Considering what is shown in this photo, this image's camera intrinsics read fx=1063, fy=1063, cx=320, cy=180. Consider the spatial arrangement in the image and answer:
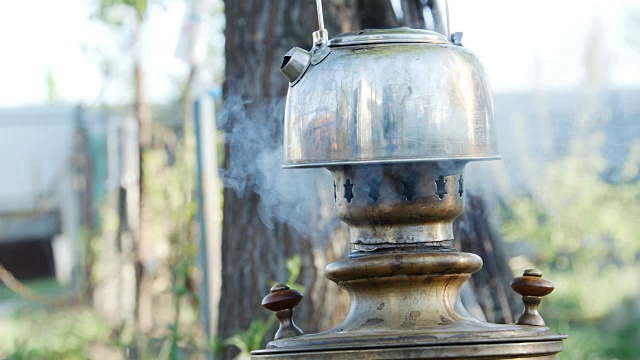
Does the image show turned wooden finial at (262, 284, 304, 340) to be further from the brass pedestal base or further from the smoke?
the smoke

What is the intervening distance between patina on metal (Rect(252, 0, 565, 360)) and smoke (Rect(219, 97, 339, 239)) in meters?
0.93

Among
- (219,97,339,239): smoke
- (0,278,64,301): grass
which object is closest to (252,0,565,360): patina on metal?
(219,97,339,239): smoke

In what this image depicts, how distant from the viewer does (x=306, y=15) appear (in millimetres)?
4234

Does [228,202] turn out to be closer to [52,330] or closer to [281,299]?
[281,299]

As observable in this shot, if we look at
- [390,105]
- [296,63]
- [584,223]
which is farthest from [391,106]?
[584,223]

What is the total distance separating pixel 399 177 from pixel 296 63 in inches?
13.6

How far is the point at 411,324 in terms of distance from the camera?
2238 mm

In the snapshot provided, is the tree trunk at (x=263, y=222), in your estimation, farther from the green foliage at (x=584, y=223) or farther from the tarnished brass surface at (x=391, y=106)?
the green foliage at (x=584, y=223)

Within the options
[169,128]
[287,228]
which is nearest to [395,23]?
[287,228]

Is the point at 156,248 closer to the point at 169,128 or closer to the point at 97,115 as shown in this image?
the point at 169,128

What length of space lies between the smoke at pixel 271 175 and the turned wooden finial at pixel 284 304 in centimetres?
85

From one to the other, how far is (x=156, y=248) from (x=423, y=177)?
8.04m

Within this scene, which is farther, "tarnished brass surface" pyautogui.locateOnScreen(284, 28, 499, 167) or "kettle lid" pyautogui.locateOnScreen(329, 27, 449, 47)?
"kettle lid" pyautogui.locateOnScreen(329, 27, 449, 47)

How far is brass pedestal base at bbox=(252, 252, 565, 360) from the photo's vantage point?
2.08 meters
